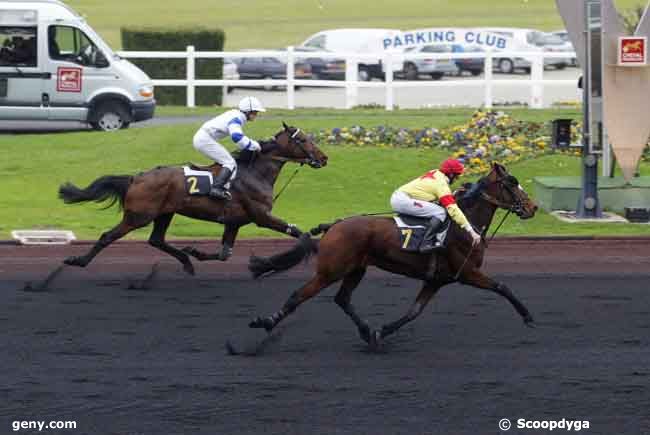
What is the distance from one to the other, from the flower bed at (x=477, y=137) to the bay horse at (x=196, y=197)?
6947 millimetres

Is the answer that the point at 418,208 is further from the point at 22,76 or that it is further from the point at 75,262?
the point at 22,76

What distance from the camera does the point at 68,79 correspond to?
24453 millimetres

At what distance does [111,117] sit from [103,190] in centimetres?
1105

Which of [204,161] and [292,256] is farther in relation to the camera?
[204,161]

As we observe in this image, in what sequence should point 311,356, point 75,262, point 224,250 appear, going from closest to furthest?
point 311,356 → point 75,262 → point 224,250

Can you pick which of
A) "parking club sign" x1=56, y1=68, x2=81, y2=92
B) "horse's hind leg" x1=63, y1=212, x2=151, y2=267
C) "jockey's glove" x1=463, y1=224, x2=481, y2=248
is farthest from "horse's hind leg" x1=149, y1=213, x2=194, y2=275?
"parking club sign" x1=56, y1=68, x2=81, y2=92

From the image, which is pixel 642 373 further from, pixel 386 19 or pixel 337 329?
pixel 386 19

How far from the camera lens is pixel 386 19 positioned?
5575 centimetres

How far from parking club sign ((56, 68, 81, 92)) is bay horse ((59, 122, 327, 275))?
10.6 metres

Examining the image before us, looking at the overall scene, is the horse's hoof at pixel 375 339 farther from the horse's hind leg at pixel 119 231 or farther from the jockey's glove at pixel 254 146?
the horse's hind leg at pixel 119 231

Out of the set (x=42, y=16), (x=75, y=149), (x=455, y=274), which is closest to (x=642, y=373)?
(x=455, y=274)

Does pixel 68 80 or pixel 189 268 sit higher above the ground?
pixel 68 80

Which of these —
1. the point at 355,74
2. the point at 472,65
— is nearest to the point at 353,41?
the point at 472,65

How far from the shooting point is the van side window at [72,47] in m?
24.5
